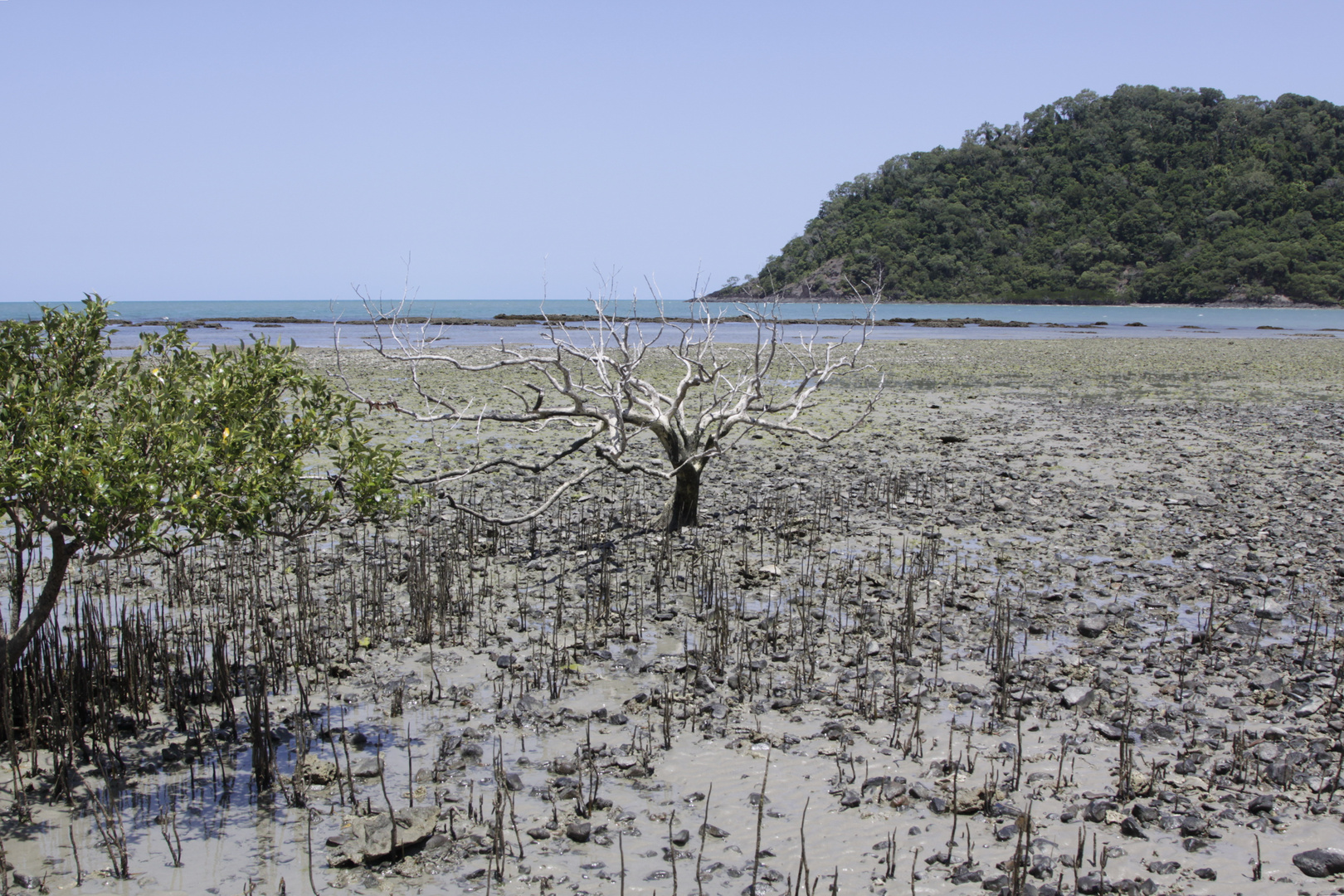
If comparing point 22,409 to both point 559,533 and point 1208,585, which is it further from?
point 1208,585

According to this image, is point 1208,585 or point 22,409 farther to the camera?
point 1208,585

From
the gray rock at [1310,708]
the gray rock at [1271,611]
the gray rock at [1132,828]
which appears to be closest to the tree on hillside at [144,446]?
the gray rock at [1132,828]

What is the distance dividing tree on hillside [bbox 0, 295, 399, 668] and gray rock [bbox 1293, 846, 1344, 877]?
5350 mm

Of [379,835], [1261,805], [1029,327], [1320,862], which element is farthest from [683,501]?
[1029,327]

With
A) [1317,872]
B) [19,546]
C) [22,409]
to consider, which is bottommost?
[1317,872]

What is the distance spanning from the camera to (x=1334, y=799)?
482cm

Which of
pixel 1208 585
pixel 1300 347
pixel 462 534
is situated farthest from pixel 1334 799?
pixel 1300 347

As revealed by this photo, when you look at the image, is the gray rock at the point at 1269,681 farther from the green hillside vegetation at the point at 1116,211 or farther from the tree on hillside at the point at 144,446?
the green hillside vegetation at the point at 1116,211

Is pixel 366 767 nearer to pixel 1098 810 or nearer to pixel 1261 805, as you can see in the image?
pixel 1098 810

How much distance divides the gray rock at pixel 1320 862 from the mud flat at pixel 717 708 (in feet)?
0.06

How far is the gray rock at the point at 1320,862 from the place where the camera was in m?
4.24

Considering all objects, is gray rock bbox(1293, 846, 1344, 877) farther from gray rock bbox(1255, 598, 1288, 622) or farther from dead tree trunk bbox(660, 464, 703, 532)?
dead tree trunk bbox(660, 464, 703, 532)

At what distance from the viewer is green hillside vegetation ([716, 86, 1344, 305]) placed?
342ft

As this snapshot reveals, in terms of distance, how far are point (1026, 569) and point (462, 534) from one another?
6.08 m
